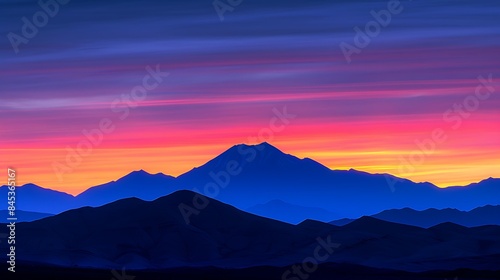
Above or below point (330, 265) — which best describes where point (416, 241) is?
above

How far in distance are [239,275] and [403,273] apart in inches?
758

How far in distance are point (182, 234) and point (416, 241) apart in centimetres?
3683

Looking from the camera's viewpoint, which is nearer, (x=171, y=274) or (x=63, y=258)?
(x=171, y=274)

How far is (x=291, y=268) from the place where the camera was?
120750 mm

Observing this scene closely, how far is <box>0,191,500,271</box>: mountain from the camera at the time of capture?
142 m

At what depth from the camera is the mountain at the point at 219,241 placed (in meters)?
142

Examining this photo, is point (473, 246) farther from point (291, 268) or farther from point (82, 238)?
point (82, 238)

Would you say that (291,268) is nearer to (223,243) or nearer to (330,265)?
(330,265)

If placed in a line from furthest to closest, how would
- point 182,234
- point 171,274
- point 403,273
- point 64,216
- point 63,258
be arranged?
point 64,216 → point 182,234 → point 63,258 → point 403,273 → point 171,274

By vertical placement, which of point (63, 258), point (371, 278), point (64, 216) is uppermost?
point (64, 216)

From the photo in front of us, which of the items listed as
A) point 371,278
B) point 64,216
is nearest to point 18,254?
point 64,216

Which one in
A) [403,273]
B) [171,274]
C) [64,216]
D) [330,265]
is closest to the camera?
[171,274]

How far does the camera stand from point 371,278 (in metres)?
114

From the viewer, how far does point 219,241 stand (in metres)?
158
